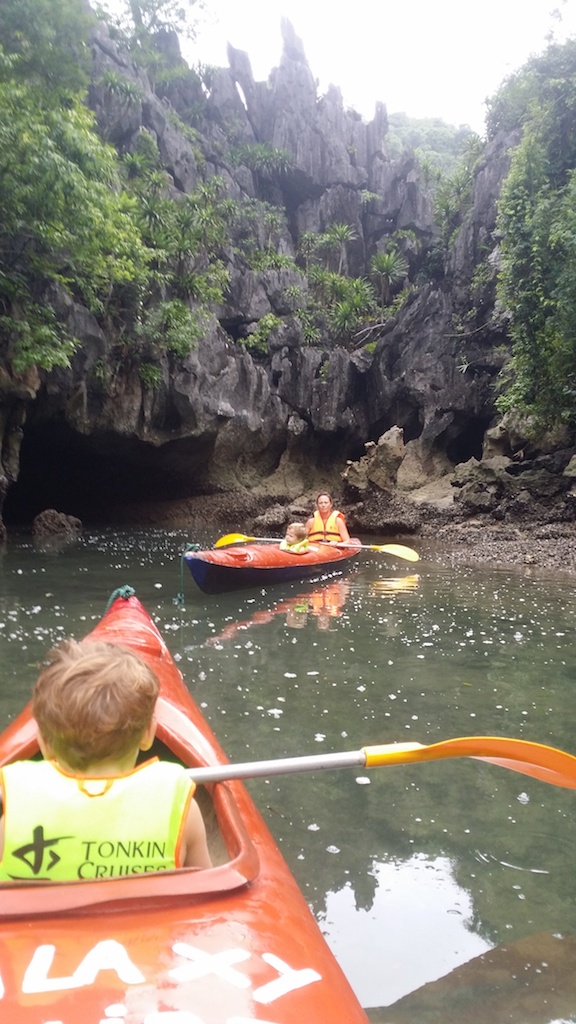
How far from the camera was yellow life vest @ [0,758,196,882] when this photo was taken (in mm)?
1519

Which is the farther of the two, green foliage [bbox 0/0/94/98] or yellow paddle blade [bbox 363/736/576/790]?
green foliage [bbox 0/0/94/98]

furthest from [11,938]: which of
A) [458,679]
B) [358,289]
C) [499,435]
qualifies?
[358,289]

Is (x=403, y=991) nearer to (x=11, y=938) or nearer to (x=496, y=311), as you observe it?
(x=11, y=938)

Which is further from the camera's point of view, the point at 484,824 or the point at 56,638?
the point at 56,638

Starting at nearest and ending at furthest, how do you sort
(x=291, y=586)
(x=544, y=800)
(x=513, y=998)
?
1. (x=513, y=998)
2. (x=544, y=800)
3. (x=291, y=586)

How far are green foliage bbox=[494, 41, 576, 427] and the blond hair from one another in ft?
46.1

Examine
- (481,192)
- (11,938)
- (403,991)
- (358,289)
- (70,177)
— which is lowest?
(403,991)

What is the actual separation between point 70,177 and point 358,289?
15438 mm

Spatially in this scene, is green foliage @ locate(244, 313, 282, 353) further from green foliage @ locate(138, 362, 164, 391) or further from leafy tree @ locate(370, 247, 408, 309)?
leafy tree @ locate(370, 247, 408, 309)

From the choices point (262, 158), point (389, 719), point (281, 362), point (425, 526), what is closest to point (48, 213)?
point (425, 526)

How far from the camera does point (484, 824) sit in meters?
3.12

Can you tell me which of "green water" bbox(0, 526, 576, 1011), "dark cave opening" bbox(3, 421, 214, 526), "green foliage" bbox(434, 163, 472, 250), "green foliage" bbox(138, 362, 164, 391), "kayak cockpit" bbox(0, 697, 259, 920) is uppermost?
"green foliage" bbox(434, 163, 472, 250)

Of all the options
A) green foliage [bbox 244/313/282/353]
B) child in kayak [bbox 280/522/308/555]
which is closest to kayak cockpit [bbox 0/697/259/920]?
child in kayak [bbox 280/522/308/555]

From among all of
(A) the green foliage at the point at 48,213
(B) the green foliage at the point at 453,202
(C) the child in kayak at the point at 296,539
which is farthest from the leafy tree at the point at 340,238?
(C) the child in kayak at the point at 296,539
